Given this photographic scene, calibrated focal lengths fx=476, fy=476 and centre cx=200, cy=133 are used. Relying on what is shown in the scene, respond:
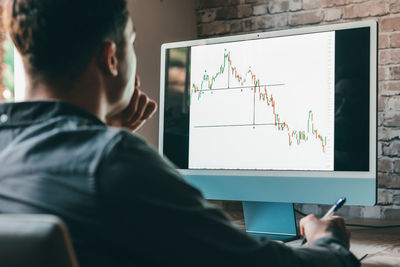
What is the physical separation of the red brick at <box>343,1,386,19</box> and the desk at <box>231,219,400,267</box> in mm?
860

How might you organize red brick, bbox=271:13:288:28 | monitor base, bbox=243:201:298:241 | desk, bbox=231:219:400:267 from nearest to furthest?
desk, bbox=231:219:400:267 < monitor base, bbox=243:201:298:241 < red brick, bbox=271:13:288:28

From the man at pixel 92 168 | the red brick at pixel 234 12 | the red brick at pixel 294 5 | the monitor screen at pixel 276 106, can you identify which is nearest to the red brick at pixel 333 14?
the red brick at pixel 294 5

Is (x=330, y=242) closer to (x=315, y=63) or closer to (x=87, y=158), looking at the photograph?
(x=87, y=158)

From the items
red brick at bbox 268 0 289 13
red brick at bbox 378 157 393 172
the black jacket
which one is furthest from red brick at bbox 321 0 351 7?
the black jacket

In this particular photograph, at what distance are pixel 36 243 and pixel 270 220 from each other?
3.08ft

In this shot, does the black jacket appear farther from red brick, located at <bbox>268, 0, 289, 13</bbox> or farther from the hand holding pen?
red brick, located at <bbox>268, 0, 289, 13</bbox>

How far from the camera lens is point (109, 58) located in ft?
1.98

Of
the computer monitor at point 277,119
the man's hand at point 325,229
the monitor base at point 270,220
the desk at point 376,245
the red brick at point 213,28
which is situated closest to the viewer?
the man's hand at point 325,229

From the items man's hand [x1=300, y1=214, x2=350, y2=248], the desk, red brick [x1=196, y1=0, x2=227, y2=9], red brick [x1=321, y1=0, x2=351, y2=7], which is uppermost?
red brick [x1=196, y1=0, x2=227, y2=9]

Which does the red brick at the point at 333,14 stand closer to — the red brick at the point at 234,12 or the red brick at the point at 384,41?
the red brick at the point at 384,41

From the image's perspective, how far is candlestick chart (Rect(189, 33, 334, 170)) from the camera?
3.81ft

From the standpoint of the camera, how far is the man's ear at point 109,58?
0.59 metres

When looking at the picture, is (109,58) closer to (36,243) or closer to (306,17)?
(36,243)

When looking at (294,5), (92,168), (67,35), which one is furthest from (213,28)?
(92,168)
